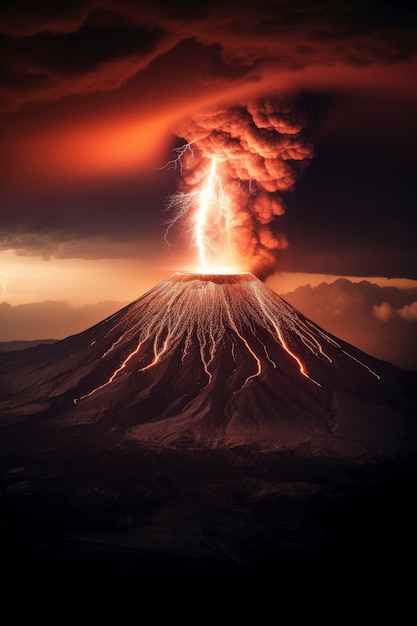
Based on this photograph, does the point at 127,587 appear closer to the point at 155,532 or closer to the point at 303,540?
the point at 155,532

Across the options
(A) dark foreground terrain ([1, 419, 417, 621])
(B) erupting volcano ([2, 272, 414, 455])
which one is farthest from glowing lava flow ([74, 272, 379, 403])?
(A) dark foreground terrain ([1, 419, 417, 621])

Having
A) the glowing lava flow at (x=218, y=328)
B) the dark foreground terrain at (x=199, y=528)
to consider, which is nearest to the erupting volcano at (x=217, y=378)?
the glowing lava flow at (x=218, y=328)

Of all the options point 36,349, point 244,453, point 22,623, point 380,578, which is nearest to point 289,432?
point 244,453

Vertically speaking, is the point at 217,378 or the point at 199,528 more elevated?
the point at 217,378

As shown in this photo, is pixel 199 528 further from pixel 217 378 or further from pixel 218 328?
pixel 218 328

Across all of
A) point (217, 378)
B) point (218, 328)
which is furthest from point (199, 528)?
point (218, 328)

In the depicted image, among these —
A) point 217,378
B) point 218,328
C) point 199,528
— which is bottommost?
point 199,528

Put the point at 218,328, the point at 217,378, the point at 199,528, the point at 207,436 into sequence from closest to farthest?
the point at 199,528
the point at 207,436
the point at 217,378
the point at 218,328
